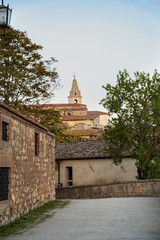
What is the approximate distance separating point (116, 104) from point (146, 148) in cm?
353

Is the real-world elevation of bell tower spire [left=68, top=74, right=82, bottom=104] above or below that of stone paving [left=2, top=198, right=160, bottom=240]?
above

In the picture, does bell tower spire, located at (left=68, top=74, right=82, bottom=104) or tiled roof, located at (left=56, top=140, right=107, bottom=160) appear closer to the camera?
tiled roof, located at (left=56, top=140, right=107, bottom=160)

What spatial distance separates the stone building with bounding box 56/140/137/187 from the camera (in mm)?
28828

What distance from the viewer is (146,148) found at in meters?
25.2

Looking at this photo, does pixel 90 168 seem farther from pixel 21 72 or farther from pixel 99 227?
pixel 99 227

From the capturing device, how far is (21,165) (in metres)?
12.6

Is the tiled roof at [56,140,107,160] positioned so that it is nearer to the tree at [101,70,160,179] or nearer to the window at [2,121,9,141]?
the tree at [101,70,160,179]

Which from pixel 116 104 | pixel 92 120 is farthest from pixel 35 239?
pixel 92 120

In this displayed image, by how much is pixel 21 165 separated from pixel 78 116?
2962 inches

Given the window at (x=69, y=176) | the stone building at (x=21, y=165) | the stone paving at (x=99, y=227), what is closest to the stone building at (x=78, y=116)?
the window at (x=69, y=176)

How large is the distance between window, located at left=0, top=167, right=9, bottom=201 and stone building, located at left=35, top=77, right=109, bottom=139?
173 ft

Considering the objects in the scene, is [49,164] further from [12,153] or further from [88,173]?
[88,173]

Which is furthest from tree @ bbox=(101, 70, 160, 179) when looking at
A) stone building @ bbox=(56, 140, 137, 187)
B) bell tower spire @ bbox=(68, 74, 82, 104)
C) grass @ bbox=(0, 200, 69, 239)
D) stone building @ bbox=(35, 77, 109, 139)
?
bell tower spire @ bbox=(68, 74, 82, 104)

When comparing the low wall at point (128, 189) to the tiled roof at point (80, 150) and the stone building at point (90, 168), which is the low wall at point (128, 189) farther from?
the tiled roof at point (80, 150)
